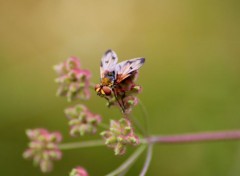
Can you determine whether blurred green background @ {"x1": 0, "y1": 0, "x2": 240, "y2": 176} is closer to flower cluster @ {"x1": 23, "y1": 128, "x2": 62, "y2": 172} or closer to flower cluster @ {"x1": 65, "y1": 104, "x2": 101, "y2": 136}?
flower cluster @ {"x1": 23, "y1": 128, "x2": 62, "y2": 172}

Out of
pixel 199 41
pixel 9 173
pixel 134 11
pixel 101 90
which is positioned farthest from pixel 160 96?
pixel 101 90

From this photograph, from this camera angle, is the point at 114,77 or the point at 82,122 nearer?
the point at 114,77

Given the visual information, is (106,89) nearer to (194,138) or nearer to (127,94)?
(127,94)

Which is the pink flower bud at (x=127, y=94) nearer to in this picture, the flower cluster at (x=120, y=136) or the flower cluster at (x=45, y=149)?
the flower cluster at (x=120, y=136)

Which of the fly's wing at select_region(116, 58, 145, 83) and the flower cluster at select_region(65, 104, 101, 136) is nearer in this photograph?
the fly's wing at select_region(116, 58, 145, 83)

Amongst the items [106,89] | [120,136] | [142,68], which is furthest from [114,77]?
[142,68]

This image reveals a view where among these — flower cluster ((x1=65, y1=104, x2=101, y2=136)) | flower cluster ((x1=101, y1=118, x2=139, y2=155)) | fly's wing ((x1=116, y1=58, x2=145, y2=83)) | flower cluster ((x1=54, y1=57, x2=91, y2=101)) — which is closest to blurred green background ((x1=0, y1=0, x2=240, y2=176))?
flower cluster ((x1=65, y1=104, x2=101, y2=136))

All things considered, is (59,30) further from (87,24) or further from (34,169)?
(34,169)
